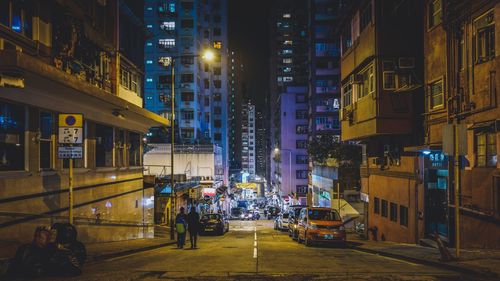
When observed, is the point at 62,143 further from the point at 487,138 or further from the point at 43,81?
the point at 487,138

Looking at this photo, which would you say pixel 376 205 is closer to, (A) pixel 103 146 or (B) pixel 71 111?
(A) pixel 103 146

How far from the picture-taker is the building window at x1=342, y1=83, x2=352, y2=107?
28078 millimetres

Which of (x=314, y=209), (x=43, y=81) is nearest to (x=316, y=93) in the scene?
(x=314, y=209)

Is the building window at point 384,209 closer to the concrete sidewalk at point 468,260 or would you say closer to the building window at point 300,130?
the concrete sidewalk at point 468,260

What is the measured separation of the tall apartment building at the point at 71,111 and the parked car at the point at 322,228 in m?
8.55

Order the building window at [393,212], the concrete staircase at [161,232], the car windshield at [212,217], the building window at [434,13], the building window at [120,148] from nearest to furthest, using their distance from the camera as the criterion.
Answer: the building window at [434,13]
the building window at [120,148]
the building window at [393,212]
the concrete staircase at [161,232]
the car windshield at [212,217]

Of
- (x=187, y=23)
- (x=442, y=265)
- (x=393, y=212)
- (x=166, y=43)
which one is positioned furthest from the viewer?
(x=187, y=23)

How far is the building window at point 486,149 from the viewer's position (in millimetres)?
14406

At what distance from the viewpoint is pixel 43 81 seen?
11742 millimetres

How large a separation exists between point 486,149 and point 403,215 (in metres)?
8.63

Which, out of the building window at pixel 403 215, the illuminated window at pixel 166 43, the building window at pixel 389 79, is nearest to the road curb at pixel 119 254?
the building window at pixel 403 215

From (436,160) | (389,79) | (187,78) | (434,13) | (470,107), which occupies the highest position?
(187,78)

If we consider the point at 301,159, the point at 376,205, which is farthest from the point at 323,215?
the point at 301,159

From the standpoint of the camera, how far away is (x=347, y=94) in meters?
29.1
